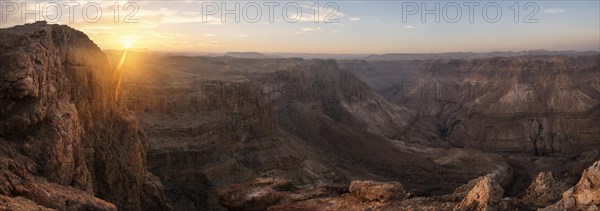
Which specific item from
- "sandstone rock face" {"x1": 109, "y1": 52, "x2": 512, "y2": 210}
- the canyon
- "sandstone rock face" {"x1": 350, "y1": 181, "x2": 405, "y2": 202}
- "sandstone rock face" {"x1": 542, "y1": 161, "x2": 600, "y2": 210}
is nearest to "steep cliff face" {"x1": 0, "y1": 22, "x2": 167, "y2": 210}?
the canyon

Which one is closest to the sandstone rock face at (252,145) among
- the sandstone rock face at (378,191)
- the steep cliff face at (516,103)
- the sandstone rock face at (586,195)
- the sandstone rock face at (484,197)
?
the sandstone rock face at (378,191)

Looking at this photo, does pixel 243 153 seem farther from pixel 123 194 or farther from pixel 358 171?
pixel 123 194

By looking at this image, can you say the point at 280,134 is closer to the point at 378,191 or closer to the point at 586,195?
the point at 378,191

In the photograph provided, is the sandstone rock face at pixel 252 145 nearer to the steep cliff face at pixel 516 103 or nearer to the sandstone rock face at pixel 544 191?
the steep cliff face at pixel 516 103

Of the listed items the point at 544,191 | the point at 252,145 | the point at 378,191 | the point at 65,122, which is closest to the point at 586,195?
the point at 544,191

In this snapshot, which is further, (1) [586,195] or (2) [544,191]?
(2) [544,191]

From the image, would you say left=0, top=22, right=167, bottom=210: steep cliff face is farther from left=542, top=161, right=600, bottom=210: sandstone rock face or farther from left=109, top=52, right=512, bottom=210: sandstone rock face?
left=542, top=161, right=600, bottom=210: sandstone rock face
